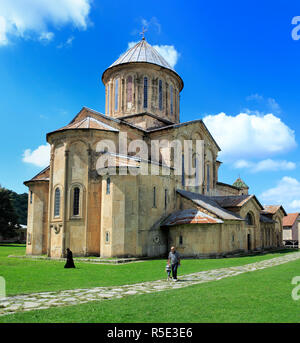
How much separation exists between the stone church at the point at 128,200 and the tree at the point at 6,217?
23.5 meters

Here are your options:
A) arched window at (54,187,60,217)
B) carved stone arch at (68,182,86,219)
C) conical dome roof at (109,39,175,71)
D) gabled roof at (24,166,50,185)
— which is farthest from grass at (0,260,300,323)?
conical dome roof at (109,39,175,71)

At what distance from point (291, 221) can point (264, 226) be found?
23.9 meters

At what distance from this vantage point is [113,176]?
20344mm

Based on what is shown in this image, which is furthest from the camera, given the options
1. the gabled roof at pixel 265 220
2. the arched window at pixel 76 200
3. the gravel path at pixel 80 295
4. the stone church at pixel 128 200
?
the gabled roof at pixel 265 220

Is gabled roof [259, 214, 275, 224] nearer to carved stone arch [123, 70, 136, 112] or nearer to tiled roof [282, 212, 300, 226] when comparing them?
carved stone arch [123, 70, 136, 112]

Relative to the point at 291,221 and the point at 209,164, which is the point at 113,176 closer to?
the point at 209,164

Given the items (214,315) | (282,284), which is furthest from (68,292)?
(282,284)

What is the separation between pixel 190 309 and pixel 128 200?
13.4 meters

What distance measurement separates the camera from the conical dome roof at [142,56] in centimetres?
2903

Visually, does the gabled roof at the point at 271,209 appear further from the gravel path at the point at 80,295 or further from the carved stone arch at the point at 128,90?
the gravel path at the point at 80,295

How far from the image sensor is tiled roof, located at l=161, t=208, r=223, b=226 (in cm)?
2162

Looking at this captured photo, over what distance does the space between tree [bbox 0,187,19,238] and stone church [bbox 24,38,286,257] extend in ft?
77.1

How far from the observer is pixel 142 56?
96.1ft

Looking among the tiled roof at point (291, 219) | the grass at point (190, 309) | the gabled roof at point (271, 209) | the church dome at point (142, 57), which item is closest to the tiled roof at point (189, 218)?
the grass at point (190, 309)
